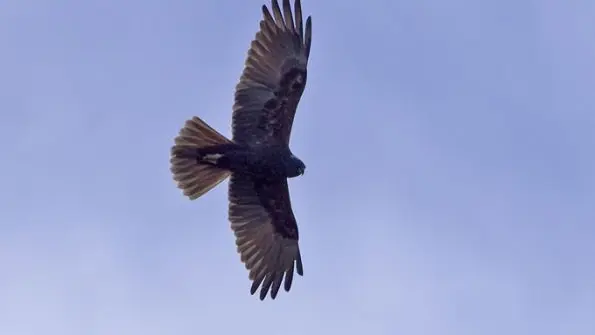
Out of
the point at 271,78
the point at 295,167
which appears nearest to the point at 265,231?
the point at 295,167

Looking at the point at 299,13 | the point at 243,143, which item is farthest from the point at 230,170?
the point at 299,13

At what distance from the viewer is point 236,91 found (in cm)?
3281

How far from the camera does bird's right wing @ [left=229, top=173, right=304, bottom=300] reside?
3353 centimetres

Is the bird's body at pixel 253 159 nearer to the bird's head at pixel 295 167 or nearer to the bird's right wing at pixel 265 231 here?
the bird's head at pixel 295 167

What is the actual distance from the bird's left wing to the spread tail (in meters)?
0.54

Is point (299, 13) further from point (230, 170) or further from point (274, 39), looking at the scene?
point (230, 170)

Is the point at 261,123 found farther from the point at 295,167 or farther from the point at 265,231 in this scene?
the point at 265,231

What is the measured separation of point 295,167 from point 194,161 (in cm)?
161

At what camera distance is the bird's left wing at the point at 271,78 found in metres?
32.7

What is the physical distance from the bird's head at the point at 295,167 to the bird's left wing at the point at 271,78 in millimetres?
380

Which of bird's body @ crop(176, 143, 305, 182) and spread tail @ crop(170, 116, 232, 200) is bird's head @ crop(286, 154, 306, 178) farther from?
spread tail @ crop(170, 116, 232, 200)

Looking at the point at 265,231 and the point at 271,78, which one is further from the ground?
the point at 271,78

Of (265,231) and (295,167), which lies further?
(265,231)

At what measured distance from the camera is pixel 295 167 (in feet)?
108
